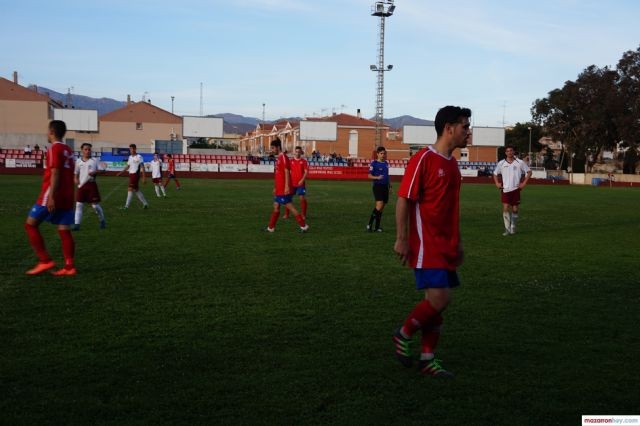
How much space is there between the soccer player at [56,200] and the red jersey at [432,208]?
539 cm

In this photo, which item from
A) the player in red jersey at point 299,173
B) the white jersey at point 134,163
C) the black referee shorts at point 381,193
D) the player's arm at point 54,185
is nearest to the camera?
the player's arm at point 54,185

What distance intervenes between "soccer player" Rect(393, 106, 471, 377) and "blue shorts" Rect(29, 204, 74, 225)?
18.2 feet

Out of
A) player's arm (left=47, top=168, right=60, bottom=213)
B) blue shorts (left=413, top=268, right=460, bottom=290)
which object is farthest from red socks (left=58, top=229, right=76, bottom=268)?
blue shorts (left=413, top=268, right=460, bottom=290)

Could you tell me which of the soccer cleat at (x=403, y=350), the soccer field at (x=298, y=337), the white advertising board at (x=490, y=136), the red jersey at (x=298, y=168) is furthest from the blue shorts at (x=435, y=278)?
the white advertising board at (x=490, y=136)

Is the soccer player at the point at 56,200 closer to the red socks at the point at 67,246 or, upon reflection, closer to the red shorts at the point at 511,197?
the red socks at the point at 67,246

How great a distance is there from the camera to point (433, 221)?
4887mm

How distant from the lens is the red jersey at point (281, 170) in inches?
545

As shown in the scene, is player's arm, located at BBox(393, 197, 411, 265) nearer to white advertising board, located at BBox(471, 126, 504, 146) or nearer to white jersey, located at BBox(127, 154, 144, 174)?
white jersey, located at BBox(127, 154, 144, 174)

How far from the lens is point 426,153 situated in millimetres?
4879

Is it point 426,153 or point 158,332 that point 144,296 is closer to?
point 158,332

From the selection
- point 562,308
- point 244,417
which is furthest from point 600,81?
point 244,417

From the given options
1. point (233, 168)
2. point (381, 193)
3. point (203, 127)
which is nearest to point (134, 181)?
point (381, 193)

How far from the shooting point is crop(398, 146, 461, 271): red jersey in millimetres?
4832

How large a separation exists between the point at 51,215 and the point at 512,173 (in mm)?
10290
